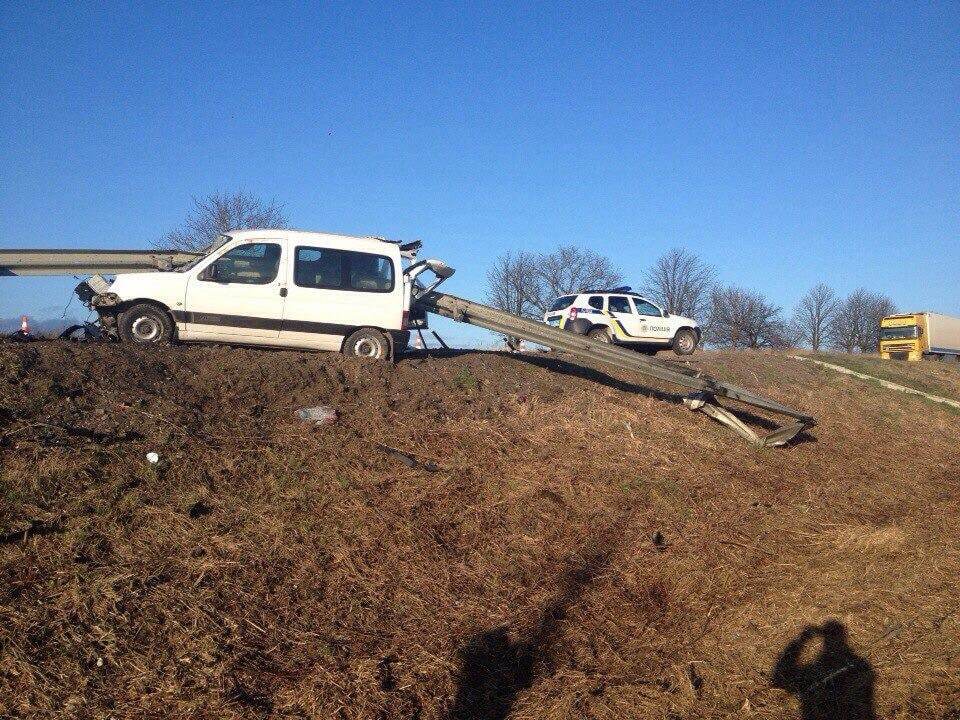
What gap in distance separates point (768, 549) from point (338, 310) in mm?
6108

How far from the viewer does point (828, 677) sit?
15.8 ft

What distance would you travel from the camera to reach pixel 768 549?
Result: 7.00 metres

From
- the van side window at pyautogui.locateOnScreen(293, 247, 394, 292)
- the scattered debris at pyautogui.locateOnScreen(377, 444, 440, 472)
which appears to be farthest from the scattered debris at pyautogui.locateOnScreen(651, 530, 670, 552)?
the van side window at pyautogui.locateOnScreen(293, 247, 394, 292)

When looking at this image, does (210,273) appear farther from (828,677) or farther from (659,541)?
(828,677)

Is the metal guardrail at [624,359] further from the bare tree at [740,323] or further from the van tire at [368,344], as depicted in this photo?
the bare tree at [740,323]

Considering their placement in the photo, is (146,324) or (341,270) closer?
(146,324)

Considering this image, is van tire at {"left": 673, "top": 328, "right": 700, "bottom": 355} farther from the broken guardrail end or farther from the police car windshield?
the broken guardrail end

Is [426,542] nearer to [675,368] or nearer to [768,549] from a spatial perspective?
[768,549]

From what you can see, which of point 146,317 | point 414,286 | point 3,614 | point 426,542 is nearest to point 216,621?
point 3,614

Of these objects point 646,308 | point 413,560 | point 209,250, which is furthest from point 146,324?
point 646,308

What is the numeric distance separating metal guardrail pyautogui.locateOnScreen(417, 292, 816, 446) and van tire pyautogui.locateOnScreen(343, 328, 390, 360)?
2.84ft

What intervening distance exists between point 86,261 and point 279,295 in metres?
2.60

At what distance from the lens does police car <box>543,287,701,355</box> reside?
1941cm

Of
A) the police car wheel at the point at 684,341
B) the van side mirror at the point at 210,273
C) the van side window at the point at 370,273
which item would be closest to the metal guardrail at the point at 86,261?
the van side mirror at the point at 210,273
